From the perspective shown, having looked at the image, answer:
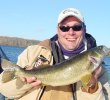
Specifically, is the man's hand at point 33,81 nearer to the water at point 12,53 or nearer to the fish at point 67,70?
the fish at point 67,70

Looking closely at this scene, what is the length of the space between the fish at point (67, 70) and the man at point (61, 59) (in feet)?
0.59

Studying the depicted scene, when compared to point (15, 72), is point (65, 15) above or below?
above

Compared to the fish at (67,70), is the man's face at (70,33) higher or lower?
higher

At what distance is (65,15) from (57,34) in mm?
492

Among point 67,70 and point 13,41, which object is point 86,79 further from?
point 13,41

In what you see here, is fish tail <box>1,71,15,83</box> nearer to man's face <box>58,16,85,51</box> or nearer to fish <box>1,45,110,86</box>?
fish <box>1,45,110,86</box>

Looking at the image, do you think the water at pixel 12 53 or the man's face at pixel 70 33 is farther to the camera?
the water at pixel 12 53

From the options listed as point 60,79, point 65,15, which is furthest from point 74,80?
point 65,15

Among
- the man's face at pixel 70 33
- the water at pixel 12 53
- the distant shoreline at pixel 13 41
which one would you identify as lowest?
the distant shoreline at pixel 13 41

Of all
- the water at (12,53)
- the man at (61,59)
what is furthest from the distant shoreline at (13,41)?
the man at (61,59)

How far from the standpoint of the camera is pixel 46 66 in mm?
6266

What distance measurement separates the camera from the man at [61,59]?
257 inches

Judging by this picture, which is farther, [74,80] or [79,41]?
[79,41]

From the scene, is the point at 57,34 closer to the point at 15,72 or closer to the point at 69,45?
the point at 69,45
